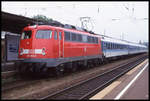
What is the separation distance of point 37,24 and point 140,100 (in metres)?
7.75

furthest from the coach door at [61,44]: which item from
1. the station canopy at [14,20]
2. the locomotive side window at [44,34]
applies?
the station canopy at [14,20]

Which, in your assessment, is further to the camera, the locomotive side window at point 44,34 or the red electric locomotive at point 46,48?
the locomotive side window at point 44,34

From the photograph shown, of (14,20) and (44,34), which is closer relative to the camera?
(44,34)

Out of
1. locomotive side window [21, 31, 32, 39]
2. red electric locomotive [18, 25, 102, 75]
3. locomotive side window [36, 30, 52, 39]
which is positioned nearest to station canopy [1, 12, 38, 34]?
red electric locomotive [18, 25, 102, 75]

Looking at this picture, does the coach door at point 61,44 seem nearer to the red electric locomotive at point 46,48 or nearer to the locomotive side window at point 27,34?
the red electric locomotive at point 46,48

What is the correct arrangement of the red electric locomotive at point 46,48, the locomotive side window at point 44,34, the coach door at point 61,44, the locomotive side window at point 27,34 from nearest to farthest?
1. the red electric locomotive at point 46,48
2. the locomotive side window at point 44,34
3. the locomotive side window at point 27,34
4. the coach door at point 61,44

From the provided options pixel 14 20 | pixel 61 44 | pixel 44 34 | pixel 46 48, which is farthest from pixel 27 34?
pixel 61 44

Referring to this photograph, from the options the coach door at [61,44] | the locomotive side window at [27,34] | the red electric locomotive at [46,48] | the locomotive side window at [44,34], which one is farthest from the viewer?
the coach door at [61,44]

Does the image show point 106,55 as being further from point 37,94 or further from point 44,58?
point 37,94

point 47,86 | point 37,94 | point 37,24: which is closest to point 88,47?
point 37,24

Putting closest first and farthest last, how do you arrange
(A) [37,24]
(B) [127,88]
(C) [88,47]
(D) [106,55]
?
(B) [127,88]
(A) [37,24]
(C) [88,47]
(D) [106,55]

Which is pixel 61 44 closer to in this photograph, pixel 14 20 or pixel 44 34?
pixel 44 34

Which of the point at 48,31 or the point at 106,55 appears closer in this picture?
the point at 48,31

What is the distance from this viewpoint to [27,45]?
11523 millimetres
